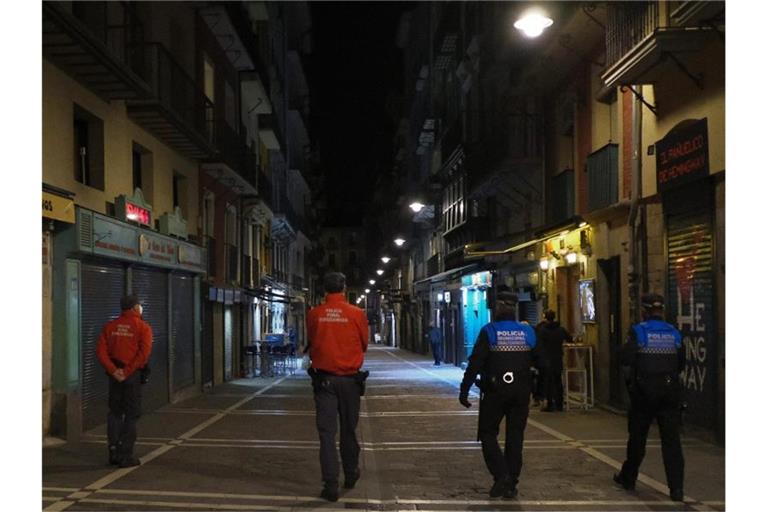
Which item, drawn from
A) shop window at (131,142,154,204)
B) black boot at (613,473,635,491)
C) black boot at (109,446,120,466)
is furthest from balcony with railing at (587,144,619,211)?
black boot at (109,446,120,466)

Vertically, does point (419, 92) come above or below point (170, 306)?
above

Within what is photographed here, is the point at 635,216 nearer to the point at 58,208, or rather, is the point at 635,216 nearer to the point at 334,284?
the point at 334,284

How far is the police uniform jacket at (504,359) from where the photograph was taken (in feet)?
25.6

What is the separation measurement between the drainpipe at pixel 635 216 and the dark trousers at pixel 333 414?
7.32 metres

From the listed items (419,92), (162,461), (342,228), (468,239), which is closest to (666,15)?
(162,461)

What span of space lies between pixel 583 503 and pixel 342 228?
4778 inches

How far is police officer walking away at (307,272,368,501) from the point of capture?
7707 millimetres

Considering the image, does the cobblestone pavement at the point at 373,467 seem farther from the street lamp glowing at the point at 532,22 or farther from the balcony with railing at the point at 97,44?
the street lamp glowing at the point at 532,22

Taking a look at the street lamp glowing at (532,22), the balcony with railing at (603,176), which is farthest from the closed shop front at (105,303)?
the balcony with railing at (603,176)

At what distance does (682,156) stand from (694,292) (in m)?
1.94

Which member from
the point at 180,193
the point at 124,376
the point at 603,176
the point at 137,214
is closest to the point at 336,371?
the point at 124,376

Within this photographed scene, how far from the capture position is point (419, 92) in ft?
155

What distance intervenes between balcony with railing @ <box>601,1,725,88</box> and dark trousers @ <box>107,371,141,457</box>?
7.93 metres
